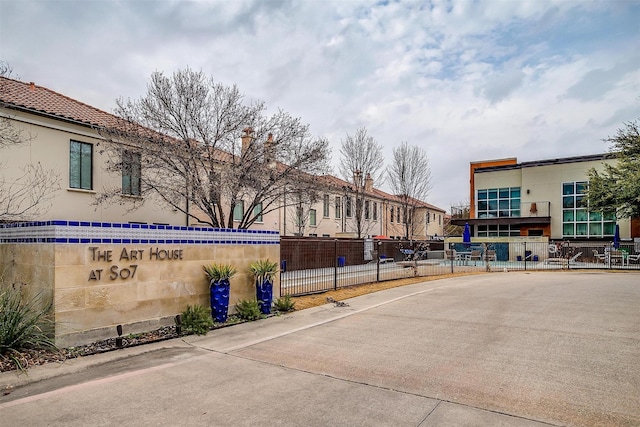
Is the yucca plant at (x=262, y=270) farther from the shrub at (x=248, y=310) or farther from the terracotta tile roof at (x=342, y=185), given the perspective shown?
the terracotta tile roof at (x=342, y=185)

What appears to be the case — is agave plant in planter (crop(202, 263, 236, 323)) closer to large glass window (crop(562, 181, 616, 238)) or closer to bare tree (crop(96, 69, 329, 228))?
bare tree (crop(96, 69, 329, 228))

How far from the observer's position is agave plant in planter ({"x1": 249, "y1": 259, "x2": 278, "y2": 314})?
10.4 metres

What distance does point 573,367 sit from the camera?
5.99 m

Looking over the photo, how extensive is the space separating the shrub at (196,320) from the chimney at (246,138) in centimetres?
970

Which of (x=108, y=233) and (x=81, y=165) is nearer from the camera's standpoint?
(x=108, y=233)

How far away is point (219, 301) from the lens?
930 cm

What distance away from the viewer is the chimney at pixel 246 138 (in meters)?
17.3

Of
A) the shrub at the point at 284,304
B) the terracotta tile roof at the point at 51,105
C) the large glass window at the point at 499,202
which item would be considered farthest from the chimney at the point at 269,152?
the large glass window at the point at 499,202

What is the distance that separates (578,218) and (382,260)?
25076 millimetres

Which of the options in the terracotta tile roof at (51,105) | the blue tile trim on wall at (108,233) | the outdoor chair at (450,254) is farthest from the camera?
the outdoor chair at (450,254)

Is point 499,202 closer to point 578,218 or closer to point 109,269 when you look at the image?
point 578,218

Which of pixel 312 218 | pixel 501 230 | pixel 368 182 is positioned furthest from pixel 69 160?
pixel 501 230

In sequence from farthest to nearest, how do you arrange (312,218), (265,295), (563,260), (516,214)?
(516,214), (312,218), (563,260), (265,295)

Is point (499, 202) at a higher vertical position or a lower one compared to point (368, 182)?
lower
